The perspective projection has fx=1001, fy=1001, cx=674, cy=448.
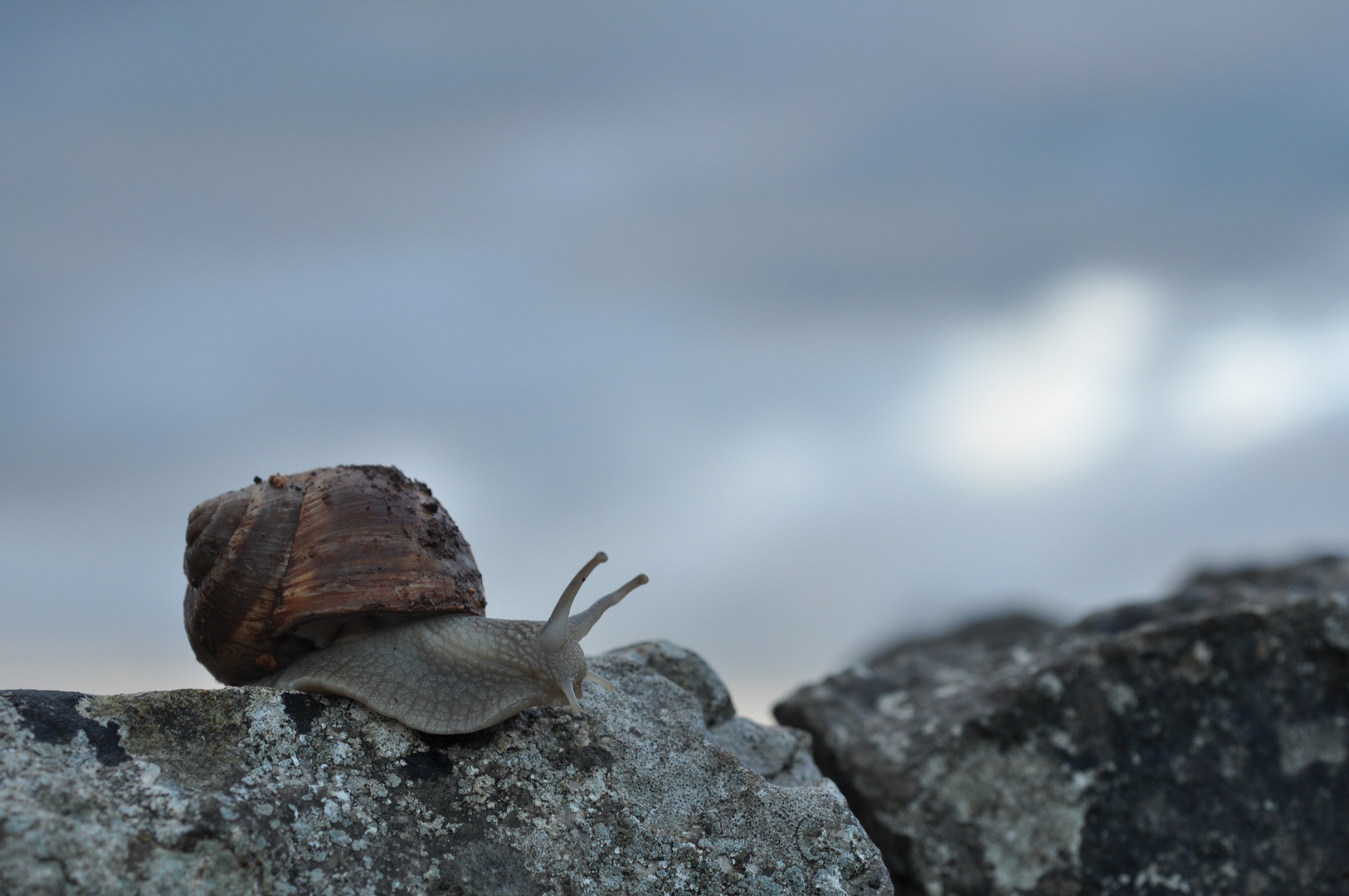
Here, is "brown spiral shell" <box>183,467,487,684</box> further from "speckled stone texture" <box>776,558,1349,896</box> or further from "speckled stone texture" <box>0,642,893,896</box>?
"speckled stone texture" <box>776,558,1349,896</box>

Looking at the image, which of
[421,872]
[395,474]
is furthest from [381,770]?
[395,474]

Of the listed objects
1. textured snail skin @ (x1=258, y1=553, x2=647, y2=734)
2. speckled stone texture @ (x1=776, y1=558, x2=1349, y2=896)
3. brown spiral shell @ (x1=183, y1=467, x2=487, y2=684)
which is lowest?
speckled stone texture @ (x1=776, y1=558, x2=1349, y2=896)

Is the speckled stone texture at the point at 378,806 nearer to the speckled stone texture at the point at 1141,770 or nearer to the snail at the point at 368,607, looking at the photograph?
the snail at the point at 368,607

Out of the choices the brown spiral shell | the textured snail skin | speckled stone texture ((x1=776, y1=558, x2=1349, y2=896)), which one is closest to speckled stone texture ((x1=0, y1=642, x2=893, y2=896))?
the textured snail skin

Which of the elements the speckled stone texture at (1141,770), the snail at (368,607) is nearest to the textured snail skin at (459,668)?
the snail at (368,607)

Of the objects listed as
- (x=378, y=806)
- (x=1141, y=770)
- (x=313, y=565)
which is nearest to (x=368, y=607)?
(x=313, y=565)
